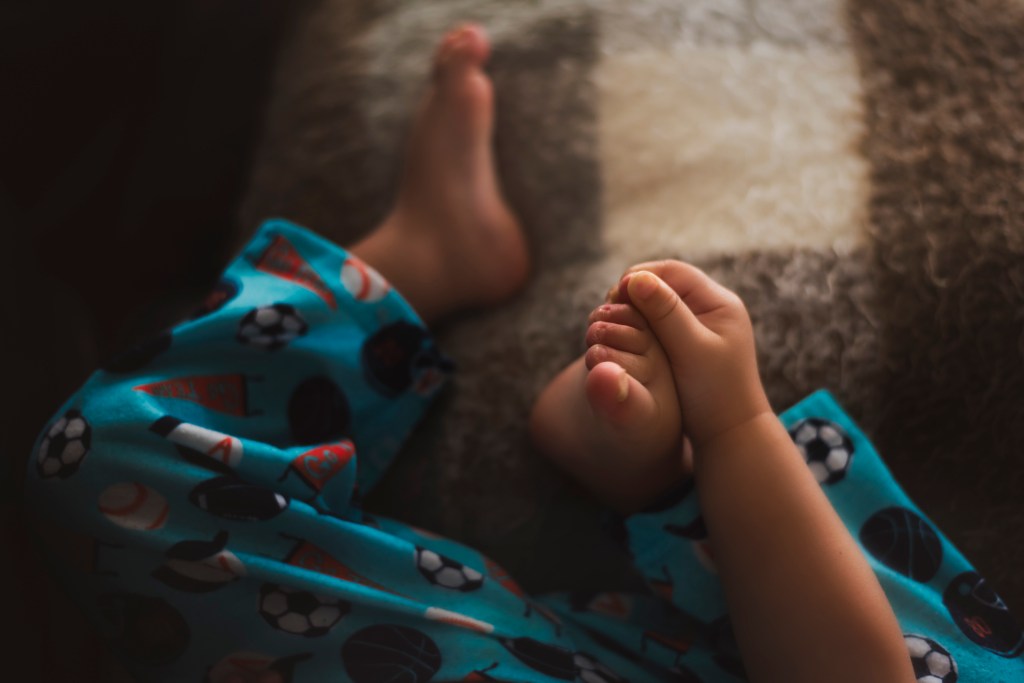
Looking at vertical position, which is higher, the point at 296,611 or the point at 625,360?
the point at 625,360

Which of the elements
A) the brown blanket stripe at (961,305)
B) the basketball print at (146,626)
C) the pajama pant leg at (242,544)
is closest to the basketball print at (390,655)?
the pajama pant leg at (242,544)

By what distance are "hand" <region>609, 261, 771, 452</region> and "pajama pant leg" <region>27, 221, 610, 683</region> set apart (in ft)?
0.60

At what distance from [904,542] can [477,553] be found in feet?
0.95

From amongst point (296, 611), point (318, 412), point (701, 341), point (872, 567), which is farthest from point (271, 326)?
point (872, 567)

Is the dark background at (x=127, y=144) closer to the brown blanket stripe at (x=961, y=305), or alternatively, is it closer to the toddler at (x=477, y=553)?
the toddler at (x=477, y=553)

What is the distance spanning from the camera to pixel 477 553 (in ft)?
2.05

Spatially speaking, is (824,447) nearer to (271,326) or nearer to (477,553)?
(477,553)

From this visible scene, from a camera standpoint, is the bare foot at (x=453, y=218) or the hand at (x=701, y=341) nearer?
the hand at (x=701, y=341)

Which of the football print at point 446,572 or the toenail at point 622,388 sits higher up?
the toenail at point 622,388

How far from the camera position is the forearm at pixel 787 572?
1.67ft

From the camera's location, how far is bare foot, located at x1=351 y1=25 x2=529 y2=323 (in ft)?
2.38

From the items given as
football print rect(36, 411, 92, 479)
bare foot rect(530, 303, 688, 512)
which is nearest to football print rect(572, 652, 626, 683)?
bare foot rect(530, 303, 688, 512)

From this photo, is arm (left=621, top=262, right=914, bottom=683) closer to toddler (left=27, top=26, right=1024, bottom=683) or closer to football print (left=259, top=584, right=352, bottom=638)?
toddler (left=27, top=26, right=1024, bottom=683)

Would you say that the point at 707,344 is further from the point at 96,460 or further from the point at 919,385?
the point at 96,460
